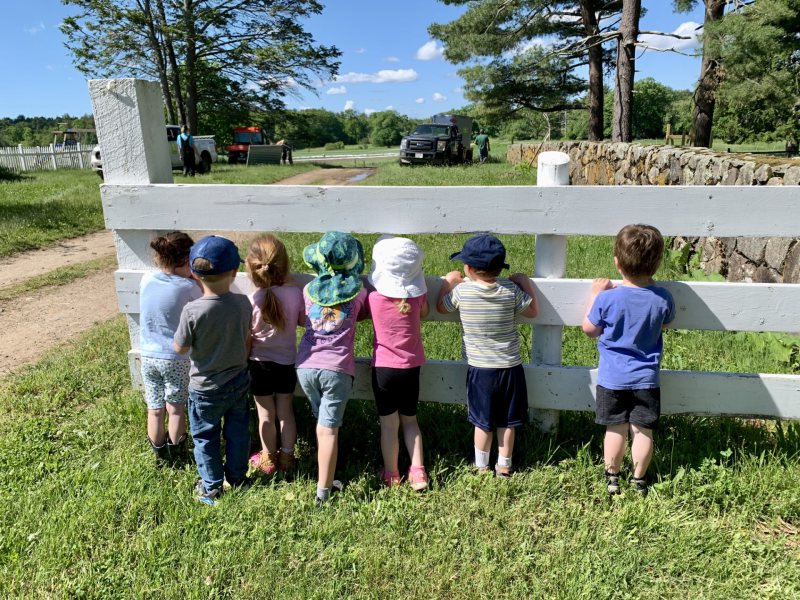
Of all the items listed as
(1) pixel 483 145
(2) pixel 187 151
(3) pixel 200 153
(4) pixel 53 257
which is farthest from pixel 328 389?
(1) pixel 483 145

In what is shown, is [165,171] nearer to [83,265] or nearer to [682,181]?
[83,265]

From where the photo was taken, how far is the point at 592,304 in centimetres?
272

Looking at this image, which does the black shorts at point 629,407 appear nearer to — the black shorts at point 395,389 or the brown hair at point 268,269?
the black shorts at point 395,389

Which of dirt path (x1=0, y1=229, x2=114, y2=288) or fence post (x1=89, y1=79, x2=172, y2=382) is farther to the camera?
dirt path (x1=0, y1=229, x2=114, y2=288)

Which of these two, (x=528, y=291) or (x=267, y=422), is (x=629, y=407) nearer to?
(x=528, y=291)

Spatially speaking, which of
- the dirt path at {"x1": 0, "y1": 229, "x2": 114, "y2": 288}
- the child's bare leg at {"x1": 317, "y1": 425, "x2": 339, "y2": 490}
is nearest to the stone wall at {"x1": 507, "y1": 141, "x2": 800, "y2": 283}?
the child's bare leg at {"x1": 317, "y1": 425, "x2": 339, "y2": 490}

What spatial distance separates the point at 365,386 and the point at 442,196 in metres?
1.09

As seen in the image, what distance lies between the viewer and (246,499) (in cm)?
271

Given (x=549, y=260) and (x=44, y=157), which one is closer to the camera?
(x=549, y=260)

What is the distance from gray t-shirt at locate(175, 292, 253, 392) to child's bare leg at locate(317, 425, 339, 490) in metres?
0.51

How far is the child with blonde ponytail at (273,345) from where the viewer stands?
2.80 metres

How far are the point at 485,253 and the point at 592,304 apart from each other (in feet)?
1.81

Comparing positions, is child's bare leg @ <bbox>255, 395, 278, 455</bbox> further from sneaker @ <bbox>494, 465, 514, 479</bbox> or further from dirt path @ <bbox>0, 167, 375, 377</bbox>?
dirt path @ <bbox>0, 167, 375, 377</bbox>

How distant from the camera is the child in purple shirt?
2.58m
